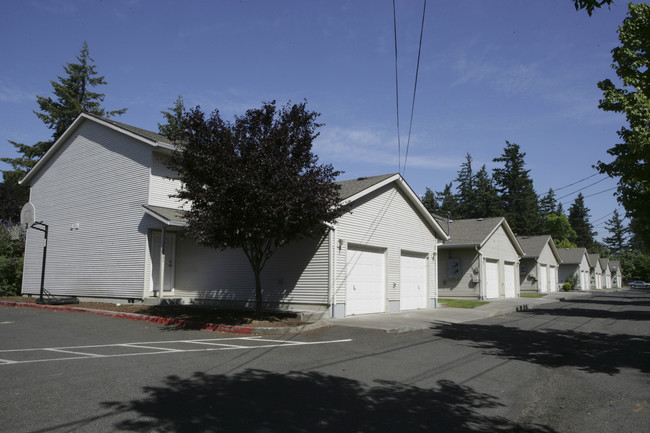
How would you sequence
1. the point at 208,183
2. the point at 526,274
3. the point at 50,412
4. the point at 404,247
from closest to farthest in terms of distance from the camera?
the point at 50,412 → the point at 208,183 → the point at 404,247 → the point at 526,274

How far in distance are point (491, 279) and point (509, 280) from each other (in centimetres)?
381

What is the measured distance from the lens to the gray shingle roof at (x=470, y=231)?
28.6 metres

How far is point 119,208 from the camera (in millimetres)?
19234

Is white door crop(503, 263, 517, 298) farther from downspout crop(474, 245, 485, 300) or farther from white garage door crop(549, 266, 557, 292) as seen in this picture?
white garage door crop(549, 266, 557, 292)

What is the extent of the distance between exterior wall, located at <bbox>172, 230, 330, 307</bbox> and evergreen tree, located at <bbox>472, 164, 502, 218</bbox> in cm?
5879

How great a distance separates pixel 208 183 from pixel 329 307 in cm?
574

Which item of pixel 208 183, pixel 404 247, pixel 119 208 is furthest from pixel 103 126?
pixel 404 247

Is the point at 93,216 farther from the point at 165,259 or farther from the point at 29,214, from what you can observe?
the point at 29,214

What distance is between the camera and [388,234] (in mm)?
18219

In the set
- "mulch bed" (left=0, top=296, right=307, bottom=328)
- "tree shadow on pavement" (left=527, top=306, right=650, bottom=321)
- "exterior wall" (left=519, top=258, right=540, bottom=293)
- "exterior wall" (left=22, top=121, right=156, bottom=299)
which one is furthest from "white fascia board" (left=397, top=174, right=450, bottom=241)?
"exterior wall" (left=519, top=258, right=540, bottom=293)

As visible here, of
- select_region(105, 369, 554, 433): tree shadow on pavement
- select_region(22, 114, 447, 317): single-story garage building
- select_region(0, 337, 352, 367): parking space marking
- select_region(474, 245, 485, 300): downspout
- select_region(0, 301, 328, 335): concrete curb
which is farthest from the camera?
select_region(474, 245, 485, 300): downspout

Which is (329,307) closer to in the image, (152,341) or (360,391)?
(152,341)

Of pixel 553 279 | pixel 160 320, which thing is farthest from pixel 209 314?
pixel 553 279

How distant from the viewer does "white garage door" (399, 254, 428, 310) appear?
758 inches
